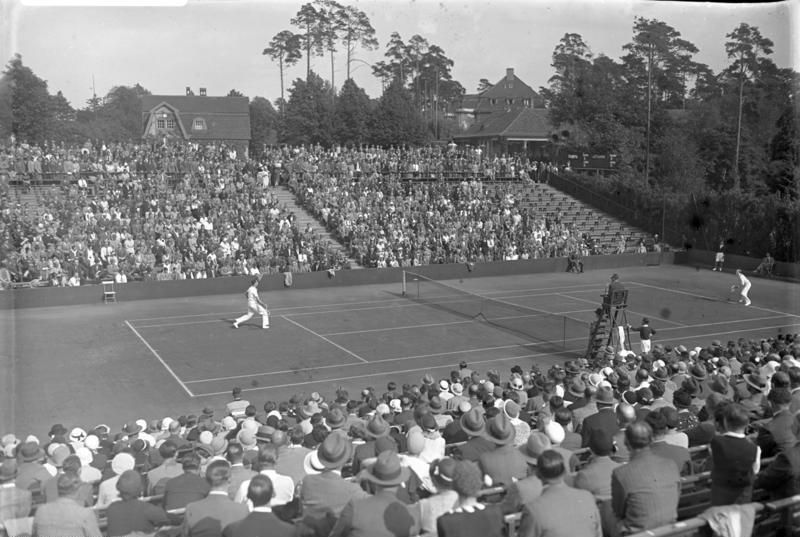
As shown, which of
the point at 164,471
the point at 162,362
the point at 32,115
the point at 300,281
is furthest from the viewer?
the point at 32,115

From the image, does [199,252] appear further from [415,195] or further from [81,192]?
[415,195]

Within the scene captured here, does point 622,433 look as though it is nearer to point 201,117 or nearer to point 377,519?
point 377,519

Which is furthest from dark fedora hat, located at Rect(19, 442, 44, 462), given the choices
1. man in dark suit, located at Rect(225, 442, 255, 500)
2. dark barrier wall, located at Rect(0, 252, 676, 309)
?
dark barrier wall, located at Rect(0, 252, 676, 309)

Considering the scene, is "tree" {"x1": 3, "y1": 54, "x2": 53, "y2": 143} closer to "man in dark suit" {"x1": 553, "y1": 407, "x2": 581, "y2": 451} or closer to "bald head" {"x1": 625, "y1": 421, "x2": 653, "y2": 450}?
"man in dark suit" {"x1": 553, "y1": 407, "x2": 581, "y2": 451}

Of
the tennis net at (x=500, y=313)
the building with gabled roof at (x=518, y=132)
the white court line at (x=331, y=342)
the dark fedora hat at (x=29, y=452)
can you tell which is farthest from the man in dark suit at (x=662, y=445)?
the building with gabled roof at (x=518, y=132)

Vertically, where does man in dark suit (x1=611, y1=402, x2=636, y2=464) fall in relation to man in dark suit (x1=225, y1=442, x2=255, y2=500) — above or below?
above

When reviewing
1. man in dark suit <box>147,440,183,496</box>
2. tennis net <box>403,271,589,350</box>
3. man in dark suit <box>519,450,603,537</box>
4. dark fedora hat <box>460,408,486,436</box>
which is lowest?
tennis net <box>403,271,589,350</box>

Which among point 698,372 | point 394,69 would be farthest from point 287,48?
point 698,372
